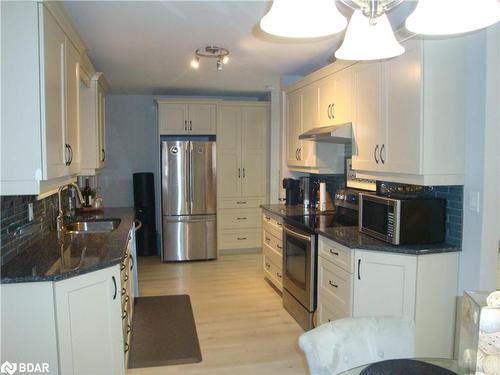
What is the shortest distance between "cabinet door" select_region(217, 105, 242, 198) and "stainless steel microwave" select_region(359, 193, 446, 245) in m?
3.26

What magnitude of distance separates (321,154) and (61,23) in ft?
8.58

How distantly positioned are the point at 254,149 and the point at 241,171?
380mm

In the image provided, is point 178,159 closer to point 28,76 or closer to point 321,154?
point 321,154

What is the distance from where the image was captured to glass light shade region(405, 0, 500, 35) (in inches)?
44.2

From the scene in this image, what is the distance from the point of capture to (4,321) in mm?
1988

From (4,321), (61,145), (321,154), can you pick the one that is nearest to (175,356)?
(4,321)

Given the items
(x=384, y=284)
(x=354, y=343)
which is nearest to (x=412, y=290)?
(x=384, y=284)

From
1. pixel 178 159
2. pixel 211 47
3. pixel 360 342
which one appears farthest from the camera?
pixel 178 159

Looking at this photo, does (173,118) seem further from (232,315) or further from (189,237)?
(232,315)

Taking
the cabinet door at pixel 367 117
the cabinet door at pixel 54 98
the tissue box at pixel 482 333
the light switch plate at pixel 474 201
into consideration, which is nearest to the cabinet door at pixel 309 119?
the cabinet door at pixel 367 117

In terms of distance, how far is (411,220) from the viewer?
2.62 metres

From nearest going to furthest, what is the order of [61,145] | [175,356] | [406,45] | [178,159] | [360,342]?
[360,342]
[61,145]
[406,45]
[175,356]
[178,159]

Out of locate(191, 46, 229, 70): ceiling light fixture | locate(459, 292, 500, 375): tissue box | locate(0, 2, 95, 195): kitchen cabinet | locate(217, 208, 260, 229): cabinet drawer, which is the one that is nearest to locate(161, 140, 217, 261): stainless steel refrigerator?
locate(217, 208, 260, 229): cabinet drawer

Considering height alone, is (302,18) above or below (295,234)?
above
